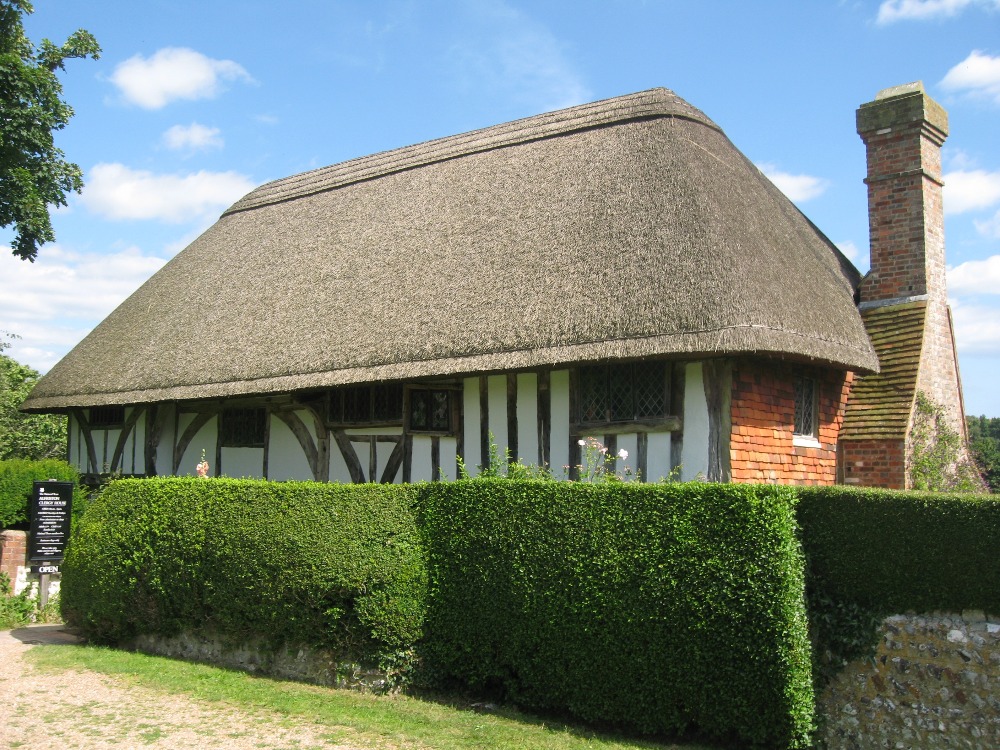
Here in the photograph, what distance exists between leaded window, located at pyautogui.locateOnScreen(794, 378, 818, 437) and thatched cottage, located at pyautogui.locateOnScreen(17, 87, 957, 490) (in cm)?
4

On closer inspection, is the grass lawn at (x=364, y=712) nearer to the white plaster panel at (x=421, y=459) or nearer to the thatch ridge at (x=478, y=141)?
the white plaster panel at (x=421, y=459)

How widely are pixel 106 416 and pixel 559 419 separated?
10.3m

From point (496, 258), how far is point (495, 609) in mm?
5397

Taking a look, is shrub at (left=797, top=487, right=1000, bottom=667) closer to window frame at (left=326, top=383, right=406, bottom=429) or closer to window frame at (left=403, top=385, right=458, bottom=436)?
window frame at (left=403, top=385, right=458, bottom=436)

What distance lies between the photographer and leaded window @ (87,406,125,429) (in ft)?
55.3

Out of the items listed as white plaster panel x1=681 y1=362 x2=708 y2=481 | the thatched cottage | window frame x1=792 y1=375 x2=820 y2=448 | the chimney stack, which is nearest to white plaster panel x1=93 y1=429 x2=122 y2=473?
the thatched cottage

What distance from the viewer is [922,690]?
6.93 meters

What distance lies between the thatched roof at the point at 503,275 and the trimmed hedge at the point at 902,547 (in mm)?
2193

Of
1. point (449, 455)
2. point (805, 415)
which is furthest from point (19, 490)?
point (805, 415)

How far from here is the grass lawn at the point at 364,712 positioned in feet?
23.2

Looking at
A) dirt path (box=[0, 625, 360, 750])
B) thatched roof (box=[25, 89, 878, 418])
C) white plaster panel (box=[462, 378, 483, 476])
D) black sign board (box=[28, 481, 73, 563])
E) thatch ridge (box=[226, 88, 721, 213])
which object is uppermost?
thatch ridge (box=[226, 88, 721, 213])

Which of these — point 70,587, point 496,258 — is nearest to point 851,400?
point 496,258

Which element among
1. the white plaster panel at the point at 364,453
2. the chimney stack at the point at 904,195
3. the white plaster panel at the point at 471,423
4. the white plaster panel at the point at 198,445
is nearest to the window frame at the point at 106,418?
the white plaster panel at the point at 198,445

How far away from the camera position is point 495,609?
26.2 feet
